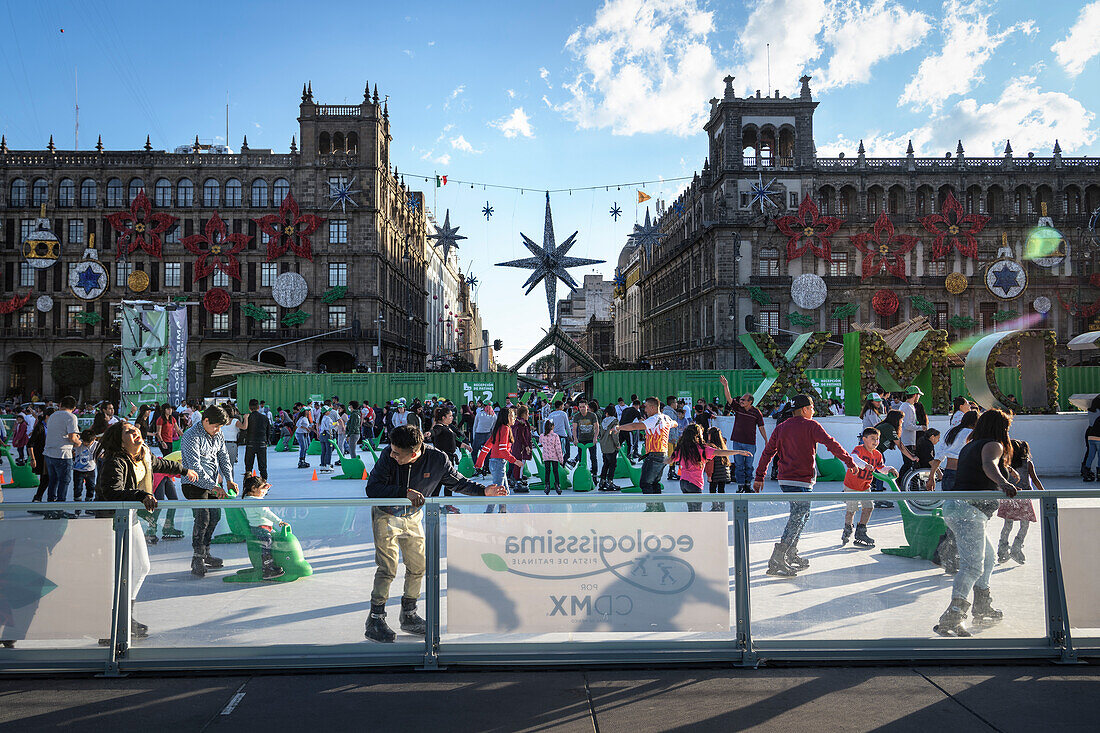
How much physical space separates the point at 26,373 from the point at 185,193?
694 inches

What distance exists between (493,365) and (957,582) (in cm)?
13501

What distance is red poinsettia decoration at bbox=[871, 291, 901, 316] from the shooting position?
4622 cm

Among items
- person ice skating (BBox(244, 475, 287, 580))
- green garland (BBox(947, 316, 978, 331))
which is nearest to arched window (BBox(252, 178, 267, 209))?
green garland (BBox(947, 316, 978, 331))

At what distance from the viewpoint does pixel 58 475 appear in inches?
379

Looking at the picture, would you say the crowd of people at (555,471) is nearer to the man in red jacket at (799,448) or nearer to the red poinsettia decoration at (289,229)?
the man in red jacket at (799,448)

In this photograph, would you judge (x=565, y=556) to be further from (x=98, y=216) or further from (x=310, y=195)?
(x=98, y=216)

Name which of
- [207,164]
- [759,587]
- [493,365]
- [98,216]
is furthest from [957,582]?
[493,365]

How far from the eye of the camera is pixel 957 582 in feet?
14.7

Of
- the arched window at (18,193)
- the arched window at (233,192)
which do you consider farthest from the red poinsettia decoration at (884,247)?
the arched window at (18,193)

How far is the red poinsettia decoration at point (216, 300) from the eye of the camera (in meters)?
46.4

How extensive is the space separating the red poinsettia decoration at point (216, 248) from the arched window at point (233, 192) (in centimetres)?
154

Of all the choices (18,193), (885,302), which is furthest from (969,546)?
(18,193)

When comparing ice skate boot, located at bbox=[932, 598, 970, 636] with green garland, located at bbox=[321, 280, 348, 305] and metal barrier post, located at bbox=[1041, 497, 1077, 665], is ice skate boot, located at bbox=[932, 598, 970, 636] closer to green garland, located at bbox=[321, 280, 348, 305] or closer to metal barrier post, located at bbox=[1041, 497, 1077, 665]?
metal barrier post, located at bbox=[1041, 497, 1077, 665]

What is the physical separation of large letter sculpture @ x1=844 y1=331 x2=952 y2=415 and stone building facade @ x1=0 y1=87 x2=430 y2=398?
1413 inches
